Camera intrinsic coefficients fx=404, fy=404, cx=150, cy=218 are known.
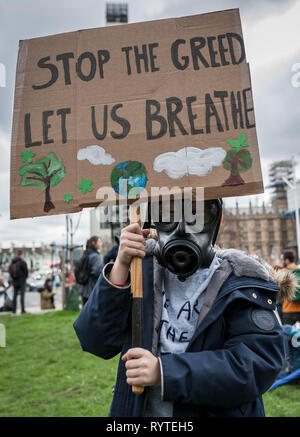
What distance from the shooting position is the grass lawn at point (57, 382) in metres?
4.25

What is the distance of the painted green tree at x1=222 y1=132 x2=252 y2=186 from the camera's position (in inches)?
64.9

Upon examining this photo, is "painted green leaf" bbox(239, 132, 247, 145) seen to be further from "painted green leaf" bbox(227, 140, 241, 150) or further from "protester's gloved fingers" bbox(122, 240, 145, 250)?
"protester's gloved fingers" bbox(122, 240, 145, 250)

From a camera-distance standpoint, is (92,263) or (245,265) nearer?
(245,265)

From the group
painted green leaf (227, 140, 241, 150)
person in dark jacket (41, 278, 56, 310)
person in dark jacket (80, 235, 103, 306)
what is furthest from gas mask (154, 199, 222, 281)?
person in dark jacket (41, 278, 56, 310)

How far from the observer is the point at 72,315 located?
1065cm

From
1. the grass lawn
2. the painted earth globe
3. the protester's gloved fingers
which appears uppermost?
the painted earth globe

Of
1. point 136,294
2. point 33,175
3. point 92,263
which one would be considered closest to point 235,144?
point 136,294

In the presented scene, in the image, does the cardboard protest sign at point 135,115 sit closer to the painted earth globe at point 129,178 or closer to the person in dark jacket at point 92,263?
the painted earth globe at point 129,178

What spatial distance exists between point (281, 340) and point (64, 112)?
1.31m

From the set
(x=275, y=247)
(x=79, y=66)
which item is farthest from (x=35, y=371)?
(x=275, y=247)

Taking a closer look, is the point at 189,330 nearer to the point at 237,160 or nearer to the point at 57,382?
the point at 237,160

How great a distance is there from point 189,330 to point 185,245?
36 centimetres

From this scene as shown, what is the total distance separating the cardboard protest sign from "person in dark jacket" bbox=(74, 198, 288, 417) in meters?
0.25

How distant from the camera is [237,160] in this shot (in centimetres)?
165
